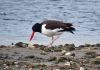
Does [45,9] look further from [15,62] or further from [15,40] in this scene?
[15,62]

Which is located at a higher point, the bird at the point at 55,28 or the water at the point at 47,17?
the bird at the point at 55,28

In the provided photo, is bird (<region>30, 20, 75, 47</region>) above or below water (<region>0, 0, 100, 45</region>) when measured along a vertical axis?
above

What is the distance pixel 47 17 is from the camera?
67.8ft

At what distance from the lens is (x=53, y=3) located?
25.1 meters

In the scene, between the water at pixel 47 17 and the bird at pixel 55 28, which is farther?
the water at pixel 47 17

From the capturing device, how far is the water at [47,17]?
16239 millimetres

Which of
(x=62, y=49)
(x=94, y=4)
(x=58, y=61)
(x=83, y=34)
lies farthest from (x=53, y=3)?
(x=58, y=61)

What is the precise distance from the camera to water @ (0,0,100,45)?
16239mm

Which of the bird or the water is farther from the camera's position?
the water

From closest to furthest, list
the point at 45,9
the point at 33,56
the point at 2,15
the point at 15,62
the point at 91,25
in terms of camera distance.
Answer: the point at 15,62 → the point at 33,56 → the point at 91,25 → the point at 2,15 → the point at 45,9

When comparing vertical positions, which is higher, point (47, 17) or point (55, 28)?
point (55, 28)

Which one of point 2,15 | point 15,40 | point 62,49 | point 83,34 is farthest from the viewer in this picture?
point 2,15

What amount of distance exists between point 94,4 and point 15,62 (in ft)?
48.2

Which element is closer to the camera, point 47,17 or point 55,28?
point 55,28
